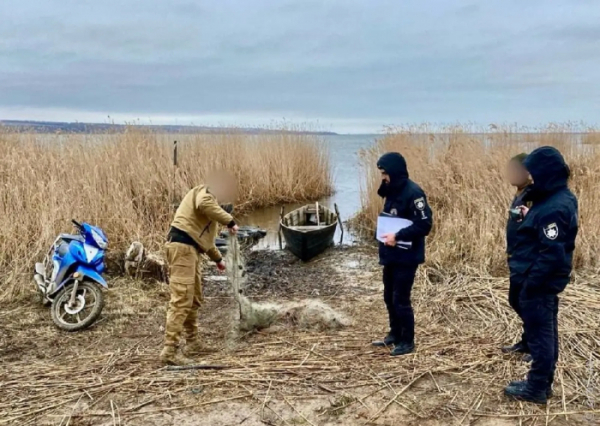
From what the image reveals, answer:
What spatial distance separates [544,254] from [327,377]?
1746mm

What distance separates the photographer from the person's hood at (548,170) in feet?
10.3

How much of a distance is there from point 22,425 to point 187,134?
1198 centimetres

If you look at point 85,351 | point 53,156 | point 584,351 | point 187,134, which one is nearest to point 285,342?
point 85,351

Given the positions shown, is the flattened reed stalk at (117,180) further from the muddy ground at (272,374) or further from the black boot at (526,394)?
the black boot at (526,394)

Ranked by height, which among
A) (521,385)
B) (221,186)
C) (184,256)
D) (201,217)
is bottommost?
(521,385)

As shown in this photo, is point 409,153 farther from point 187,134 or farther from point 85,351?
point 85,351

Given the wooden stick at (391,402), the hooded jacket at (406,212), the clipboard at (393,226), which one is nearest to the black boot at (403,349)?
the wooden stick at (391,402)

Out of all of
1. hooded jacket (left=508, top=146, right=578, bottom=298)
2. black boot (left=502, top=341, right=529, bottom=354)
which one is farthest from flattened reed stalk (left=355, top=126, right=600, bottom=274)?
hooded jacket (left=508, top=146, right=578, bottom=298)

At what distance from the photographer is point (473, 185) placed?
9938 millimetres

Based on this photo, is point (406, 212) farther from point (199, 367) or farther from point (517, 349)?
point (199, 367)

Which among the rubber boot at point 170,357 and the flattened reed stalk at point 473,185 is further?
the flattened reed stalk at point 473,185

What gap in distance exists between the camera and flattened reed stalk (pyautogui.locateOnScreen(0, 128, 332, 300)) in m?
7.04

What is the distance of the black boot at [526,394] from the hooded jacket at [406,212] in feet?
3.61

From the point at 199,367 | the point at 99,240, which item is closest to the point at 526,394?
the point at 199,367
